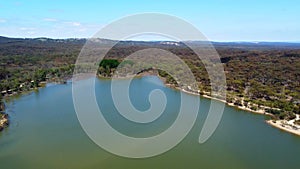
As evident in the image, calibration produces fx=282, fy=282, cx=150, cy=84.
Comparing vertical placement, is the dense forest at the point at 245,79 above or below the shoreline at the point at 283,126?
above

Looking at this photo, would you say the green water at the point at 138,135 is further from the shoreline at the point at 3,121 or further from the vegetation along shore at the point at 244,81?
the vegetation along shore at the point at 244,81

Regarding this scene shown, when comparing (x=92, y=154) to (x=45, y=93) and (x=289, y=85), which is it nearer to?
(x=45, y=93)

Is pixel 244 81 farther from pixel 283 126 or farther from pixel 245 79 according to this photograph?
pixel 283 126

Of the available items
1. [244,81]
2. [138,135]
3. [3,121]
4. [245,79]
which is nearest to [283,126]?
[138,135]

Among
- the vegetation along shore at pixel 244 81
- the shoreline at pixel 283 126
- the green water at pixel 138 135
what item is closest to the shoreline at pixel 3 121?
the vegetation along shore at pixel 244 81

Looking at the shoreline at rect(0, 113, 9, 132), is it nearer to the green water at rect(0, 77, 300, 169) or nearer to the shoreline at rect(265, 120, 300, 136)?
the green water at rect(0, 77, 300, 169)

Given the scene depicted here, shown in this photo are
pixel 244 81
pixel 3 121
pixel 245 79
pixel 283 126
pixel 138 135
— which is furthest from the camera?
pixel 245 79

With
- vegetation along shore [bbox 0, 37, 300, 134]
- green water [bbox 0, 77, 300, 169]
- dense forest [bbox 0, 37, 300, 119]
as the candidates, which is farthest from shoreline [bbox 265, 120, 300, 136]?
dense forest [bbox 0, 37, 300, 119]

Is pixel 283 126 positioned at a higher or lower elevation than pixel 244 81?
lower

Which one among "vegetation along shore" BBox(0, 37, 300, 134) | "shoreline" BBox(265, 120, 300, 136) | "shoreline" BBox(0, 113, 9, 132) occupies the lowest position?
"shoreline" BBox(265, 120, 300, 136)
